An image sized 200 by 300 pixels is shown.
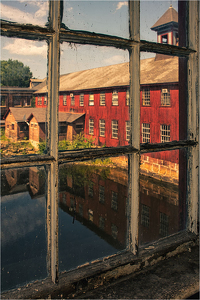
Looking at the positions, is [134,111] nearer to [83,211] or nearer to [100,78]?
[100,78]

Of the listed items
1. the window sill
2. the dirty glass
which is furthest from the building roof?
the window sill

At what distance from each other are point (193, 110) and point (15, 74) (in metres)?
0.69

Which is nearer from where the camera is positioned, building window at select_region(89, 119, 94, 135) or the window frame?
the window frame

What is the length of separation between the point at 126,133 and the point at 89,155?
1.20 ft

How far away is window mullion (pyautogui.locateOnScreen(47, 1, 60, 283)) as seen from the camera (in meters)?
0.61

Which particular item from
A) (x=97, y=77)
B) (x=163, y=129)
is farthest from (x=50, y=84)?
(x=163, y=129)

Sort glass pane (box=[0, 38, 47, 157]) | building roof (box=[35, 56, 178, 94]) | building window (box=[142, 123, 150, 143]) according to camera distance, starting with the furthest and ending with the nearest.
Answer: building window (box=[142, 123, 150, 143]) → building roof (box=[35, 56, 178, 94]) → glass pane (box=[0, 38, 47, 157])

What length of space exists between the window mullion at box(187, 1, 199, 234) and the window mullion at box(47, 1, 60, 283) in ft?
1.91

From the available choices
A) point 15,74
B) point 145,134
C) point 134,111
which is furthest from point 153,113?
point 15,74

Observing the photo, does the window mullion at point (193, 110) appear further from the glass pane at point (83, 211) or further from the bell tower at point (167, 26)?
the glass pane at point (83, 211)

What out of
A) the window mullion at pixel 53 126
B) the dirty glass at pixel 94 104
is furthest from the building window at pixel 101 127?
the window mullion at pixel 53 126

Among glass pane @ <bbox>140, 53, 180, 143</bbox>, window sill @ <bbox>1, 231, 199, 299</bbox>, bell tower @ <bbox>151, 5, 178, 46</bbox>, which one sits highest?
bell tower @ <bbox>151, 5, 178, 46</bbox>

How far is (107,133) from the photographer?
3.19 ft

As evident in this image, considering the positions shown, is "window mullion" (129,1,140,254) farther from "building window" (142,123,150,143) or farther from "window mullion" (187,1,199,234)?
"window mullion" (187,1,199,234)
